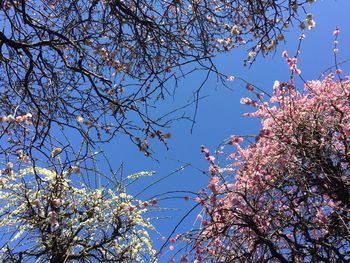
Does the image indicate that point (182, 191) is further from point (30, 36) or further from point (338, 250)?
point (30, 36)

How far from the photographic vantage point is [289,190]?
15.6 feet

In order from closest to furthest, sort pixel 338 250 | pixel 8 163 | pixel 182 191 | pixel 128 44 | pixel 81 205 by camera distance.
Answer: pixel 182 191 → pixel 338 250 → pixel 8 163 → pixel 128 44 → pixel 81 205

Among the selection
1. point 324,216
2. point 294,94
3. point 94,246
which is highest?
point 294,94

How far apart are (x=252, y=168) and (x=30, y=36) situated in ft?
11.1

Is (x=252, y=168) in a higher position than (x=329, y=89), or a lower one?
lower

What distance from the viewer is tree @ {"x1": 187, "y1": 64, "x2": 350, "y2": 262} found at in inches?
150

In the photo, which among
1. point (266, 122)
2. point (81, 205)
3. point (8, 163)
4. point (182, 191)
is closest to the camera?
point (182, 191)

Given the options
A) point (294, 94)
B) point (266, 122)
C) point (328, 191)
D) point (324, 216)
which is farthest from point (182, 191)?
point (294, 94)

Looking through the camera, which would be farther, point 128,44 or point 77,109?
point 128,44

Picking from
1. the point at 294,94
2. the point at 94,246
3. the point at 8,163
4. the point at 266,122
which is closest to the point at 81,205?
the point at 94,246

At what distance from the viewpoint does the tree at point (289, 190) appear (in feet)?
12.5

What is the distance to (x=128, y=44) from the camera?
16.0ft

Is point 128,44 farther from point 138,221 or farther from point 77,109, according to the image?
point 138,221

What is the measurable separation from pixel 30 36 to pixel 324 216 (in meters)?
3.86
